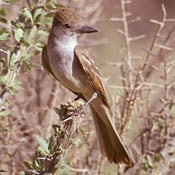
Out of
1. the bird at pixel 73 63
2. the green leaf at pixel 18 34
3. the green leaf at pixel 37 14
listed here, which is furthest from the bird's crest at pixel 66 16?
the green leaf at pixel 18 34

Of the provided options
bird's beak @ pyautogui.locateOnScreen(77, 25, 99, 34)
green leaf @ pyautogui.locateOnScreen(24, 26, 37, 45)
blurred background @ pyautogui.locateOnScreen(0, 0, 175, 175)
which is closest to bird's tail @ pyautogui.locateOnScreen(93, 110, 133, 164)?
blurred background @ pyautogui.locateOnScreen(0, 0, 175, 175)

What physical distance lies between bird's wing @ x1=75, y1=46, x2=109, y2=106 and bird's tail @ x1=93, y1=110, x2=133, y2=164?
23cm

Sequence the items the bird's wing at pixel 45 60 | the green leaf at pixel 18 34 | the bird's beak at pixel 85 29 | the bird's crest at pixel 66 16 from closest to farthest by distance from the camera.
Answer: the green leaf at pixel 18 34 < the bird's beak at pixel 85 29 < the bird's crest at pixel 66 16 < the bird's wing at pixel 45 60

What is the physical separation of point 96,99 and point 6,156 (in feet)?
2.96

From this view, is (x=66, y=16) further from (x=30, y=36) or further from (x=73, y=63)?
(x=30, y=36)

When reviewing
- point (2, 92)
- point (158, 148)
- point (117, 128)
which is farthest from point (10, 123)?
point (2, 92)

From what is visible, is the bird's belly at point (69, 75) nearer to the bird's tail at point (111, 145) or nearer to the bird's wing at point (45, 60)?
the bird's wing at point (45, 60)

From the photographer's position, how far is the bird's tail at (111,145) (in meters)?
4.02

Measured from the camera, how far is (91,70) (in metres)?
3.93

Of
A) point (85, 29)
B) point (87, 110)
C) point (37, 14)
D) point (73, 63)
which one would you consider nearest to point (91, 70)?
point (73, 63)

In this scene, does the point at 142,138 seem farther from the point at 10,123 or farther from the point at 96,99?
the point at 10,123

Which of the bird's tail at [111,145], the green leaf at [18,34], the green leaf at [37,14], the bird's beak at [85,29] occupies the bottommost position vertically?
the bird's tail at [111,145]

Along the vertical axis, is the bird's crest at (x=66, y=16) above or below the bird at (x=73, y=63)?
above

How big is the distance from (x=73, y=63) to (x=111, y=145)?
1.81ft
